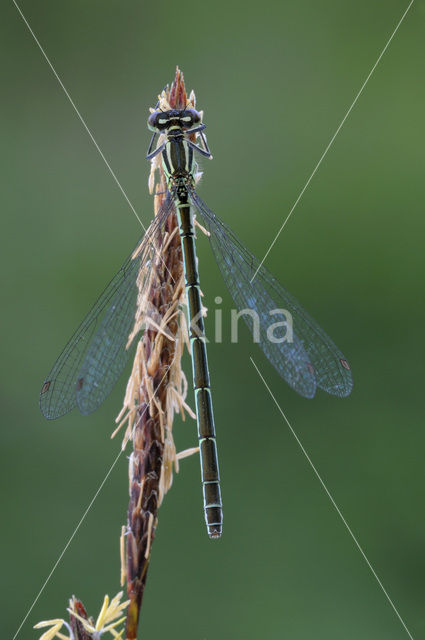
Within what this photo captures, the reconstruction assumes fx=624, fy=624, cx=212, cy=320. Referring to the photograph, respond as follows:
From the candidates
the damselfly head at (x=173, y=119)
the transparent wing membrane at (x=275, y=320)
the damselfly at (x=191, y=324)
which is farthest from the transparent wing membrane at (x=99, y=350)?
the transparent wing membrane at (x=275, y=320)

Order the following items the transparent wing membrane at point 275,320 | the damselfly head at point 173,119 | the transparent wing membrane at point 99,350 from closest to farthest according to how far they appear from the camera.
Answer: the transparent wing membrane at point 99,350, the damselfly head at point 173,119, the transparent wing membrane at point 275,320

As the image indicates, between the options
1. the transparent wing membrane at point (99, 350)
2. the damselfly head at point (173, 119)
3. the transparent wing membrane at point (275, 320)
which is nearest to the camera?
the transparent wing membrane at point (99, 350)

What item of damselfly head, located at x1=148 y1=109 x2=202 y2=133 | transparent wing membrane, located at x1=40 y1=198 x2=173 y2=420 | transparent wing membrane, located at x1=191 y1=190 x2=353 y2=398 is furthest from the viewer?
transparent wing membrane, located at x1=191 y1=190 x2=353 y2=398

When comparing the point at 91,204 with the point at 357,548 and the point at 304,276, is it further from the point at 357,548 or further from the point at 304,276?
the point at 357,548

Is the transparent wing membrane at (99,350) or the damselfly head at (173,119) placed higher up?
the damselfly head at (173,119)

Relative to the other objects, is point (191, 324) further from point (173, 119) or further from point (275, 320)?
point (173, 119)

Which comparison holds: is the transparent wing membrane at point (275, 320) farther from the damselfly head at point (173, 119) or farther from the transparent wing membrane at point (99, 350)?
the transparent wing membrane at point (99, 350)

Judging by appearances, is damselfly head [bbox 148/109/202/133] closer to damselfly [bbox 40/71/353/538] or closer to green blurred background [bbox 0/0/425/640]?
damselfly [bbox 40/71/353/538]

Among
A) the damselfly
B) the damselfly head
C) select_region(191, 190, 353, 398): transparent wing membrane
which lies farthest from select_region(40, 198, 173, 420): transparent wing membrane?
select_region(191, 190, 353, 398): transparent wing membrane
